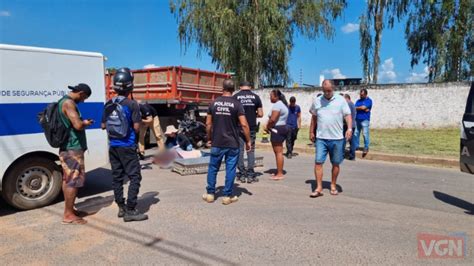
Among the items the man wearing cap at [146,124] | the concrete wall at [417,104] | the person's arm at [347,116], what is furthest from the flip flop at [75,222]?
the concrete wall at [417,104]

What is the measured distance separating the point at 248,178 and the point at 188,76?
21.1 feet

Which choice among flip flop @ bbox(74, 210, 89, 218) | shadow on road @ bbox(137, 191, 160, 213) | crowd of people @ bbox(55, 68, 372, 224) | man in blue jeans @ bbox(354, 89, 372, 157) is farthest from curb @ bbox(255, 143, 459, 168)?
flip flop @ bbox(74, 210, 89, 218)

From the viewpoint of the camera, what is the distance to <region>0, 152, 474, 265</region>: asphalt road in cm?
371

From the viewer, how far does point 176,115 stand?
40.9 feet

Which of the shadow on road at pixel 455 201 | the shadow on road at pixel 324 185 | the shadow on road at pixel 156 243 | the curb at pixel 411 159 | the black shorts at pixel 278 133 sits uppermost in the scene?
the black shorts at pixel 278 133

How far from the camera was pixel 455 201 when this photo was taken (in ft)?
18.6

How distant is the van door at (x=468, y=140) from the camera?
16.1 ft

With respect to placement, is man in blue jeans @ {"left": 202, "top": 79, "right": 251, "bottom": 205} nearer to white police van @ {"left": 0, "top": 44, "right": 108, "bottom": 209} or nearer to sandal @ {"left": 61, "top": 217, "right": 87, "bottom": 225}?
sandal @ {"left": 61, "top": 217, "right": 87, "bottom": 225}

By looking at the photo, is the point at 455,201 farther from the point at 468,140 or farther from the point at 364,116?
the point at 364,116

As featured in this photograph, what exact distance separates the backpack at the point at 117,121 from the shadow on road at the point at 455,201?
15.2ft

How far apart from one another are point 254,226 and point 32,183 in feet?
10.7

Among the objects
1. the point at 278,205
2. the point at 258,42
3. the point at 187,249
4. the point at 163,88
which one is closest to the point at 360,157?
the point at 278,205

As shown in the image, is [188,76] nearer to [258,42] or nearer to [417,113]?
[258,42]

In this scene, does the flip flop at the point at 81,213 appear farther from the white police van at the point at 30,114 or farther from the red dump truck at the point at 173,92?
the red dump truck at the point at 173,92
